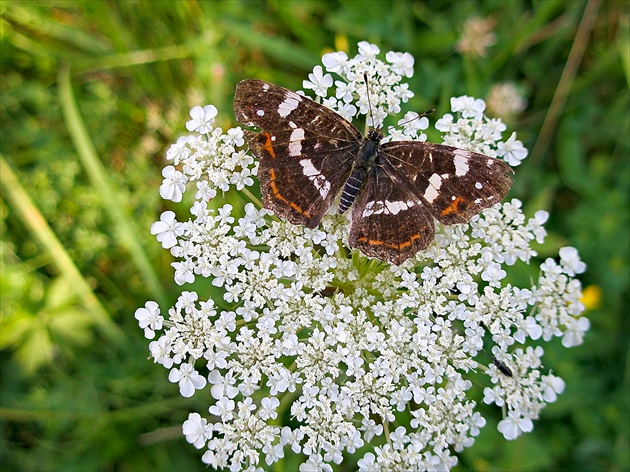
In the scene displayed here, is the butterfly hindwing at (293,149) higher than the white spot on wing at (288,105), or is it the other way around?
the white spot on wing at (288,105)

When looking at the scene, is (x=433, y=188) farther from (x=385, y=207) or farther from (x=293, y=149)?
(x=293, y=149)

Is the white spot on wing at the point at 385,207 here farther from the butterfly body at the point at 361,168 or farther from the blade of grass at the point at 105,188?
the blade of grass at the point at 105,188

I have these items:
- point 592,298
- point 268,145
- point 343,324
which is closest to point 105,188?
point 268,145

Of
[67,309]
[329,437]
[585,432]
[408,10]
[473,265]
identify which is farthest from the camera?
[408,10]

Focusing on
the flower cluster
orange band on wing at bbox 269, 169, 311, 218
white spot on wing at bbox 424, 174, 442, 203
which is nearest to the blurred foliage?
the flower cluster

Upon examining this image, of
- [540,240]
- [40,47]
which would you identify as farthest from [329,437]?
[40,47]

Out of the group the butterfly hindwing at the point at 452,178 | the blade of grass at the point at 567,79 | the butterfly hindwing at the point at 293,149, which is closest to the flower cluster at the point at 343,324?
the butterfly hindwing at the point at 293,149

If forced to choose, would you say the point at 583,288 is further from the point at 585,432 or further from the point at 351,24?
the point at 351,24
